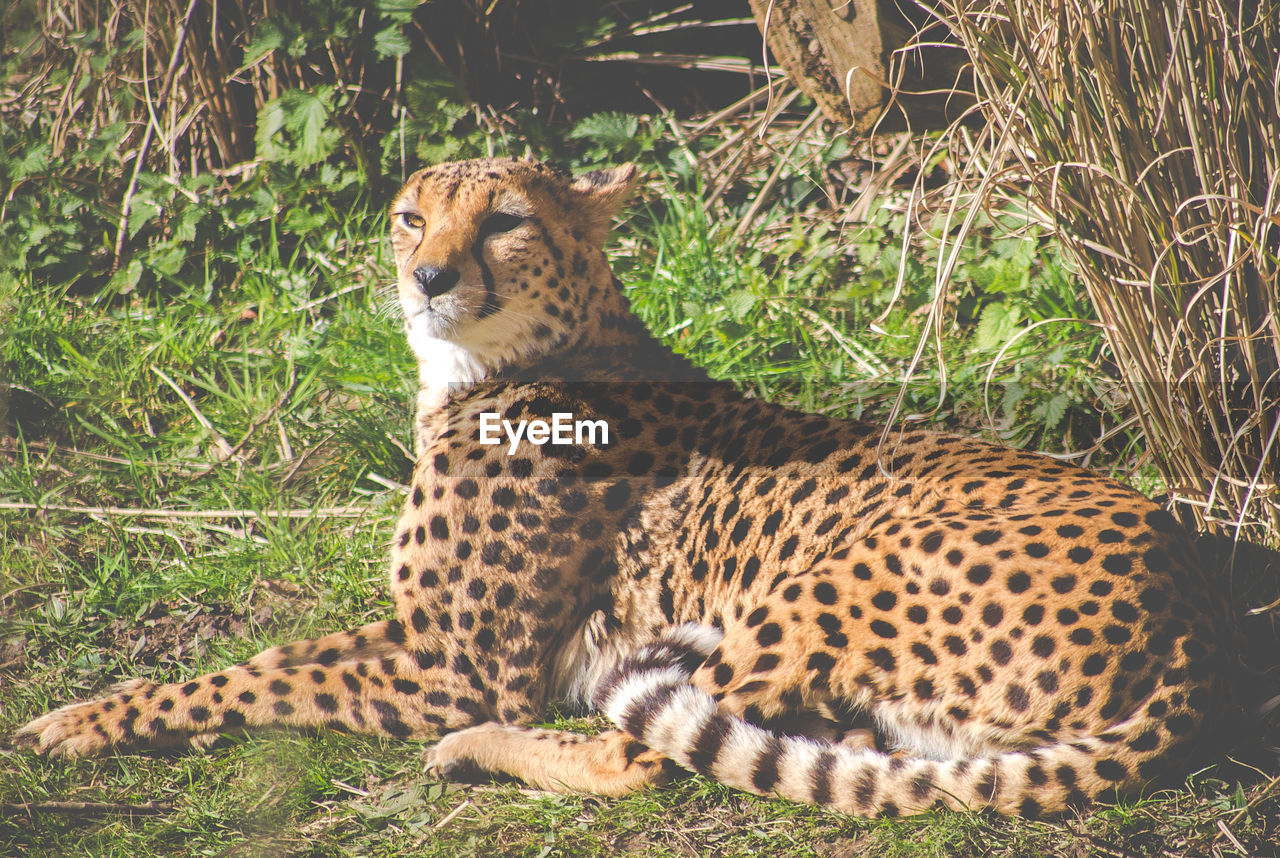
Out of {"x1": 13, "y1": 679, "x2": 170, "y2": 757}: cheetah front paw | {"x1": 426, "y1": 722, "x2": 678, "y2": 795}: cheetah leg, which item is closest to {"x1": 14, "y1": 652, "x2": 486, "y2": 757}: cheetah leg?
{"x1": 13, "y1": 679, "x2": 170, "y2": 757}: cheetah front paw

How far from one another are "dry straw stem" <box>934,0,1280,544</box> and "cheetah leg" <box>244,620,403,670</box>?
5.86ft

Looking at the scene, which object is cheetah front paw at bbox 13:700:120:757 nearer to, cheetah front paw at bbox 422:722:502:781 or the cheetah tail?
cheetah front paw at bbox 422:722:502:781

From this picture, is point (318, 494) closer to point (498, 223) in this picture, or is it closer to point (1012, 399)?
point (498, 223)

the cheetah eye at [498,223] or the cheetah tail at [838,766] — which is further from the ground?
the cheetah eye at [498,223]

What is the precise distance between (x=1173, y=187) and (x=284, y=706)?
7.57 feet

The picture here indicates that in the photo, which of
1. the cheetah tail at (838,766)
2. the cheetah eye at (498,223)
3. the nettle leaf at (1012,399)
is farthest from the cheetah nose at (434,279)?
the nettle leaf at (1012,399)

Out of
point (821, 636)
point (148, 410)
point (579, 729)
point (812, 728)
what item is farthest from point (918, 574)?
point (148, 410)

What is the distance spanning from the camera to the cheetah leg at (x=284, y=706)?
253 centimetres

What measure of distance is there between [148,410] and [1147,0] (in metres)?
3.13

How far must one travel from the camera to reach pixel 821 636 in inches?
90.9

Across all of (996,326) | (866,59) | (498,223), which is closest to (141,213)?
(498,223)

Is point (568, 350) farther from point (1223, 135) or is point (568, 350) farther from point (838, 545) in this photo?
point (1223, 135)

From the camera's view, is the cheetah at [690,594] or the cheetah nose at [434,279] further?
the cheetah nose at [434,279]

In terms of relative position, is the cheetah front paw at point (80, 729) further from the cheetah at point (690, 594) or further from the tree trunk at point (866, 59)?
the tree trunk at point (866, 59)
